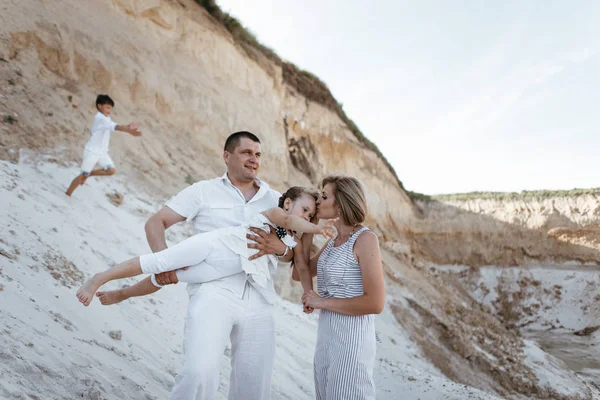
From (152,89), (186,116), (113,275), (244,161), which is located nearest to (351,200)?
(244,161)

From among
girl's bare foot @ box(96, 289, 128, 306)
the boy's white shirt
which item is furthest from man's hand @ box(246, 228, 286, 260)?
the boy's white shirt

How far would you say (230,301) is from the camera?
2.76 m

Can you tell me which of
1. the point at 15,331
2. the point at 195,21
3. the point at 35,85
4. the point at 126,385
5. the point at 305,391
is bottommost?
the point at 305,391

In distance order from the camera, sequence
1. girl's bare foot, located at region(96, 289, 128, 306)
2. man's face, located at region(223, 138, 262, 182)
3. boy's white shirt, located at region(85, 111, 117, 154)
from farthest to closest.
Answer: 1. boy's white shirt, located at region(85, 111, 117, 154)
2. man's face, located at region(223, 138, 262, 182)
3. girl's bare foot, located at region(96, 289, 128, 306)

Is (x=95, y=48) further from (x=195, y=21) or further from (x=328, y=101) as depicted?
(x=328, y=101)

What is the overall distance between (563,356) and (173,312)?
50.0 feet

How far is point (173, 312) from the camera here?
5527 mm

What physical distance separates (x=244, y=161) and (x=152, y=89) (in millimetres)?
8783

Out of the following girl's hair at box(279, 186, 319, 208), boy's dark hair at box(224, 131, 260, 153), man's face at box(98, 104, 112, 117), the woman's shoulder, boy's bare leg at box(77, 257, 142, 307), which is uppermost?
man's face at box(98, 104, 112, 117)

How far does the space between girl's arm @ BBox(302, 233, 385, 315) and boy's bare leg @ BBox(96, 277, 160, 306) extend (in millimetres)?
1053

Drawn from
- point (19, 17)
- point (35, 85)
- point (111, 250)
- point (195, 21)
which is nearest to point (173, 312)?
point (111, 250)

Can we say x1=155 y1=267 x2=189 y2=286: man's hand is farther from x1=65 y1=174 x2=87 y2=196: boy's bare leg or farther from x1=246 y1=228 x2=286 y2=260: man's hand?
x1=65 y1=174 x2=87 y2=196: boy's bare leg

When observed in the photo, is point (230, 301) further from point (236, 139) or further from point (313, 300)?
point (236, 139)

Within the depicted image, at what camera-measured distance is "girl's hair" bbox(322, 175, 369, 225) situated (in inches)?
115
